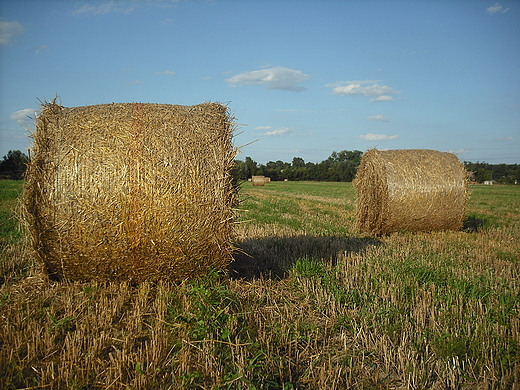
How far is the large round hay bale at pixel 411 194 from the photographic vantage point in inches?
364

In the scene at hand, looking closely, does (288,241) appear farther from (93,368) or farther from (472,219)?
(472,219)

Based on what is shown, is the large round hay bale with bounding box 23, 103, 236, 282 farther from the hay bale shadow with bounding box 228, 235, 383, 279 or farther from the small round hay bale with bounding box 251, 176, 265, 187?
the small round hay bale with bounding box 251, 176, 265, 187

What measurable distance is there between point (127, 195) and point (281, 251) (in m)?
3.34

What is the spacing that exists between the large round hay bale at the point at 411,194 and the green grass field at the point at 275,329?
315cm

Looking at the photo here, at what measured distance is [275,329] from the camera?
3771 millimetres

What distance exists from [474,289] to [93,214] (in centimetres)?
478

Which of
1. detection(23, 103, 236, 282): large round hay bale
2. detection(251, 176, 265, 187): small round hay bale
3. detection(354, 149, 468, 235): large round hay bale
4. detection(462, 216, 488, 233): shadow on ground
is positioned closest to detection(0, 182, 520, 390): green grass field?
detection(23, 103, 236, 282): large round hay bale

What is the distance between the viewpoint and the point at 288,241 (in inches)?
308

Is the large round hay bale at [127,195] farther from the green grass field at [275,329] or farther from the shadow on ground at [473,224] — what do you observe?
the shadow on ground at [473,224]

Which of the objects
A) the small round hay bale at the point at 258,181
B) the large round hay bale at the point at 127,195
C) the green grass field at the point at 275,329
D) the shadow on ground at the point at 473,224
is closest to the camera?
the green grass field at the point at 275,329

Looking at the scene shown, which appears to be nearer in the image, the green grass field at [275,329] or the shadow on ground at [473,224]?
the green grass field at [275,329]

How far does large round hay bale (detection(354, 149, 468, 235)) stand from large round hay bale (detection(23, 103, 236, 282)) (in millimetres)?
5581

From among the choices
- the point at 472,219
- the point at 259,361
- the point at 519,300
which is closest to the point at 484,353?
the point at 519,300

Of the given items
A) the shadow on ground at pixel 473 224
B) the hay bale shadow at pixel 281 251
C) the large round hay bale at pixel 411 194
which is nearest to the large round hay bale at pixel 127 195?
Answer: the hay bale shadow at pixel 281 251
